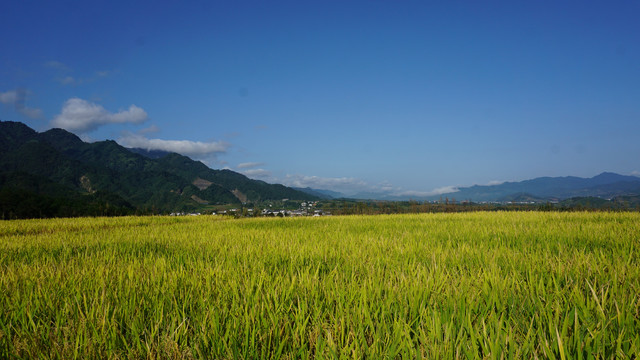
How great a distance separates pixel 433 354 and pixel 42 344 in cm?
188

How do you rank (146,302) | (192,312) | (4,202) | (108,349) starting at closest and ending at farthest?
(108,349) < (192,312) < (146,302) < (4,202)

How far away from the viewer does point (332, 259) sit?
10.9 feet

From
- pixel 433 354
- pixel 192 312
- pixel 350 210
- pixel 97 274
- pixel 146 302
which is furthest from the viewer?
pixel 350 210

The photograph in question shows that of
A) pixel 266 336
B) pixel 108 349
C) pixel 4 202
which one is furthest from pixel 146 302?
pixel 4 202

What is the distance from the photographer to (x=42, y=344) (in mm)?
1454

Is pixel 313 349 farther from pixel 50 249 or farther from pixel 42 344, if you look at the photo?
pixel 50 249

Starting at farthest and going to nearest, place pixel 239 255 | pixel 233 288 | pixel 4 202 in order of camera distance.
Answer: pixel 4 202, pixel 239 255, pixel 233 288

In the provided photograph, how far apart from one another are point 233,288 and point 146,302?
55cm

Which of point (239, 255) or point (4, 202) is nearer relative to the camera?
point (239, 255)

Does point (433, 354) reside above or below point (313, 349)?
above

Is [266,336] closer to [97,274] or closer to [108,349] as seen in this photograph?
[108,349]

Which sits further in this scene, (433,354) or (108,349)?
(108,349)

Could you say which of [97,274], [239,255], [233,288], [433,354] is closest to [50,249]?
[97,274]

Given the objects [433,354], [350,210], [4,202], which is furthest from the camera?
[4,202]
